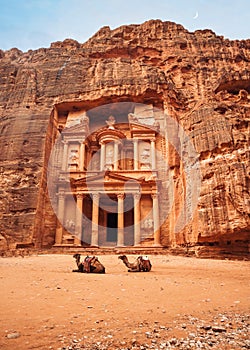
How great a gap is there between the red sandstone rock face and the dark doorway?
606cm

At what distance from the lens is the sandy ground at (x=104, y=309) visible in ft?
10.2

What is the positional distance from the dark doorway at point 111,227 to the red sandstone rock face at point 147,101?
6059 mm

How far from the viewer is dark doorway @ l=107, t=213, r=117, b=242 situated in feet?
89.3

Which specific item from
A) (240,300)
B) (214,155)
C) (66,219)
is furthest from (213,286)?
(66,219)

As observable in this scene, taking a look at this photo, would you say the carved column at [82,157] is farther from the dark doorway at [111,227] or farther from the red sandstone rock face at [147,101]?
the dark doorway at [111,227]

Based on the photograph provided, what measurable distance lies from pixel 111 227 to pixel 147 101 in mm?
13653

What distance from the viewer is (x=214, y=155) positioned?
1592 centimetres

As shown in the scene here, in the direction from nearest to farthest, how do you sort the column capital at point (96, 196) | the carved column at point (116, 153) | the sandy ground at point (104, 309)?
the sandy ground at point (104, 309), the column capital at point (96, 196), the carved column at point (116, 153)

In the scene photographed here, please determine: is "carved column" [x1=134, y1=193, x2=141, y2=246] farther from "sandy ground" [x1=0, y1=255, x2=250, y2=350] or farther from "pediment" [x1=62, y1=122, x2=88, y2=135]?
"sandy ground" [x1=0, y1=255, x2=250, y2=350]

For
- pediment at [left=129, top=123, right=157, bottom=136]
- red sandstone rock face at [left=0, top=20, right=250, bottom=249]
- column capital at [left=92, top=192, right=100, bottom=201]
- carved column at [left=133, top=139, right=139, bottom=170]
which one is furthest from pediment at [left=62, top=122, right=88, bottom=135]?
column capital at [left=92, top=192, right=100, bottom=201]

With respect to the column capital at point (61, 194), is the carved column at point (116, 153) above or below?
above

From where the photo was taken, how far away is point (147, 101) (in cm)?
2847

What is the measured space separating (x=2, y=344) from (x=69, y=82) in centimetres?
2749

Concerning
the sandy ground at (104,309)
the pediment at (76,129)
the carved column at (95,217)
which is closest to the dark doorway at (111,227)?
the carved column at (95,217)
